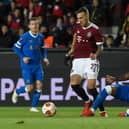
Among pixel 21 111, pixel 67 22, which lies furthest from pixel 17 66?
pixel 67 22

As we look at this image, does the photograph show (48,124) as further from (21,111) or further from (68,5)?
(68,5)

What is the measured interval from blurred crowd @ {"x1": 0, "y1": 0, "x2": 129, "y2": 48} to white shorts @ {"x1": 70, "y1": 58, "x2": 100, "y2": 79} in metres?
5.25

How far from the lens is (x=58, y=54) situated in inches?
686

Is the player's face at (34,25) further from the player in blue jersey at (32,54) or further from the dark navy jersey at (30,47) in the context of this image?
the dark navy jersey at (30,47)

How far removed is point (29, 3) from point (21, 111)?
6.99 metres

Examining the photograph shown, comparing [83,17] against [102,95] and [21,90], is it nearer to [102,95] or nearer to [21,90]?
[102,95]

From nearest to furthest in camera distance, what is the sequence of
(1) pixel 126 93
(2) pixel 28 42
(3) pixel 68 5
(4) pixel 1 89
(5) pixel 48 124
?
(5) pixel 48 124
(1) pixel 126 93
(2) pixel 28 42
(4) pixel 1 89
(3) pixel 68 5

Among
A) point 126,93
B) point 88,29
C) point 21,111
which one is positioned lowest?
point 21,111

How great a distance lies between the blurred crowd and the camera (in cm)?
1972

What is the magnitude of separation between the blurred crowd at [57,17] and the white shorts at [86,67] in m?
5.25

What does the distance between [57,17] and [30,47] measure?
5688mm

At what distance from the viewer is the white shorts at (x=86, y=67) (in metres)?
13.6

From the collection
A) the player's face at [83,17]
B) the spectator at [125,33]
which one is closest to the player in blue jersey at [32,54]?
the player's face at [83,17]

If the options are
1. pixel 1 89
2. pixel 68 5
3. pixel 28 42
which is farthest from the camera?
pixel 68 5
